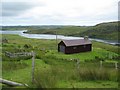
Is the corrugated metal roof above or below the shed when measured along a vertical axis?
above

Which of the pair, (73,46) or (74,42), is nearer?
(73,46)

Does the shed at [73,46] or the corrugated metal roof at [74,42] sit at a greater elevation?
the corrugated metal roof at [74,42]

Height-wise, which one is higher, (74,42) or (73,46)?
→ (74,42)

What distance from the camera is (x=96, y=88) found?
1032cm

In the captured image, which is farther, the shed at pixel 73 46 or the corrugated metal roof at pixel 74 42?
the corrugated metal roof at pixel 74 42

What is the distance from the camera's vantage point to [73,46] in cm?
4559

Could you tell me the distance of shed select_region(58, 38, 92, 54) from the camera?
45.0 m

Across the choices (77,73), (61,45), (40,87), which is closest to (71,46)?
(61,45)

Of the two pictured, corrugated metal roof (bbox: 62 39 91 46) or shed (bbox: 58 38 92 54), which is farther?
corrugated metal roof (bbox: 62 39 91 46)

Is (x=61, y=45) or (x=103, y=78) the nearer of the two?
(x=103, y=78)

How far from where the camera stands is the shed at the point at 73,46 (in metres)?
45.0

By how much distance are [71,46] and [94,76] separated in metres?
33.3

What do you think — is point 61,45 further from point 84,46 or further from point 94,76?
point 94,76

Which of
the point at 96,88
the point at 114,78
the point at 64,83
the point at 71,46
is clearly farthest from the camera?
the point at 71,46
